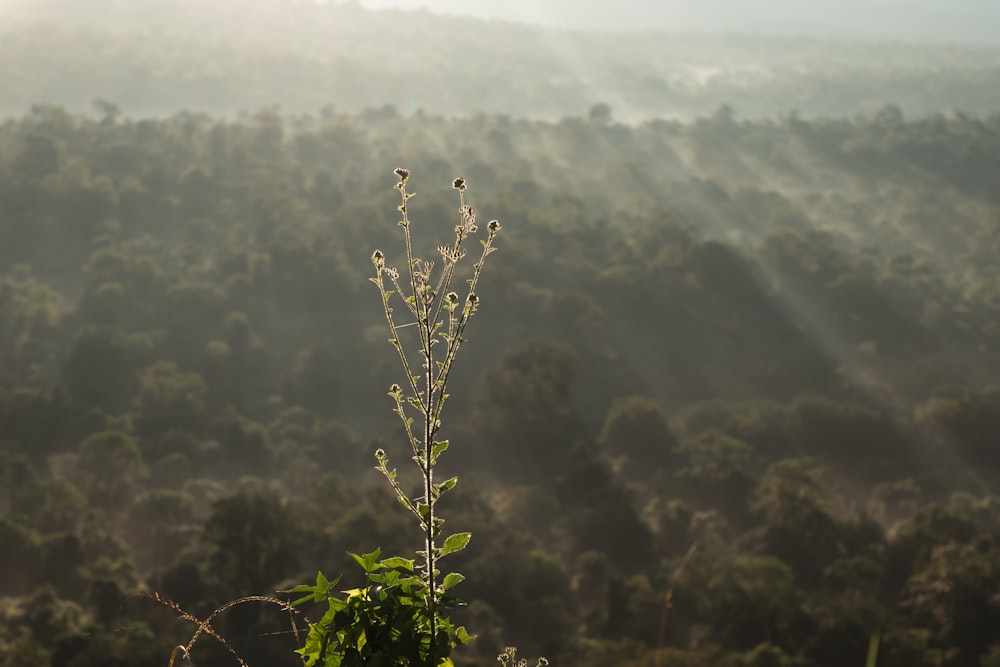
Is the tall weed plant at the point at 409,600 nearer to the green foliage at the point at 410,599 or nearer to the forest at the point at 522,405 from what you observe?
the green foliage at the point at 410,599

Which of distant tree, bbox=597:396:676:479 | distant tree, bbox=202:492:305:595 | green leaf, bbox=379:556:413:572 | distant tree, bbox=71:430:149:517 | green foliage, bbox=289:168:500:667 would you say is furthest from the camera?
distant tree, bbox=597:396:676:479

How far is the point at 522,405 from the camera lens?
60.8m

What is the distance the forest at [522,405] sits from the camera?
38.5 meters

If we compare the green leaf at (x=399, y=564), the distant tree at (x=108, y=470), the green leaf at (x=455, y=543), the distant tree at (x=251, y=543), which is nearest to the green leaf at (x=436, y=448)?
the green leaf at (x=455, y=543)

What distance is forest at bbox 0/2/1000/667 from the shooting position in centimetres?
3847

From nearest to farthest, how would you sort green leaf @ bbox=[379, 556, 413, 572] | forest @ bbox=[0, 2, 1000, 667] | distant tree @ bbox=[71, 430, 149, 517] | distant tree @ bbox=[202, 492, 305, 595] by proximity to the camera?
green leaf @ bbox=[379, 556, 413, 572] → forest @ bbox=[0, 2, 1000, 667] → distant tree @ bbox=[202, 492, 305, 595] → distant tree @ bbox=[71, 430, 149, 517]

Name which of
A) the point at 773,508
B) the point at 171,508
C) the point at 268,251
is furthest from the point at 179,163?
the point at 773,508

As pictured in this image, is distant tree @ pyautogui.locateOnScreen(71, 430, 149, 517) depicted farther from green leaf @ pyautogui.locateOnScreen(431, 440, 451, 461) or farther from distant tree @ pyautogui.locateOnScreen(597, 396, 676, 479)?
green leaf @ pyautogui.locateOnScreen(431, 440, 451, 461)

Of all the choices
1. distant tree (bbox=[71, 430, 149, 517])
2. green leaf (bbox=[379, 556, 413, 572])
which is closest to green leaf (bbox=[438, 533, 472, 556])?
green leaf (bbox=[379, 556, 413, 572])

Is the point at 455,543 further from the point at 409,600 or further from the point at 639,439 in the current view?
the point at 639,439

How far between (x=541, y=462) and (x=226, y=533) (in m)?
23.7

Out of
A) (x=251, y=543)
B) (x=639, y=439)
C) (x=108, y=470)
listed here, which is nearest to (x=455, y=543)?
(x=251, y=543)

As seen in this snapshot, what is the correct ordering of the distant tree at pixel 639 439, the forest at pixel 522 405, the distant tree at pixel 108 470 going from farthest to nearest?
the distant tree at pixel 639 439, the distant tree at pixel 108 470, the forest at pixel 522 405

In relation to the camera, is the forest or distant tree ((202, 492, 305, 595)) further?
distant tree ((202, 492, 305, 595))
